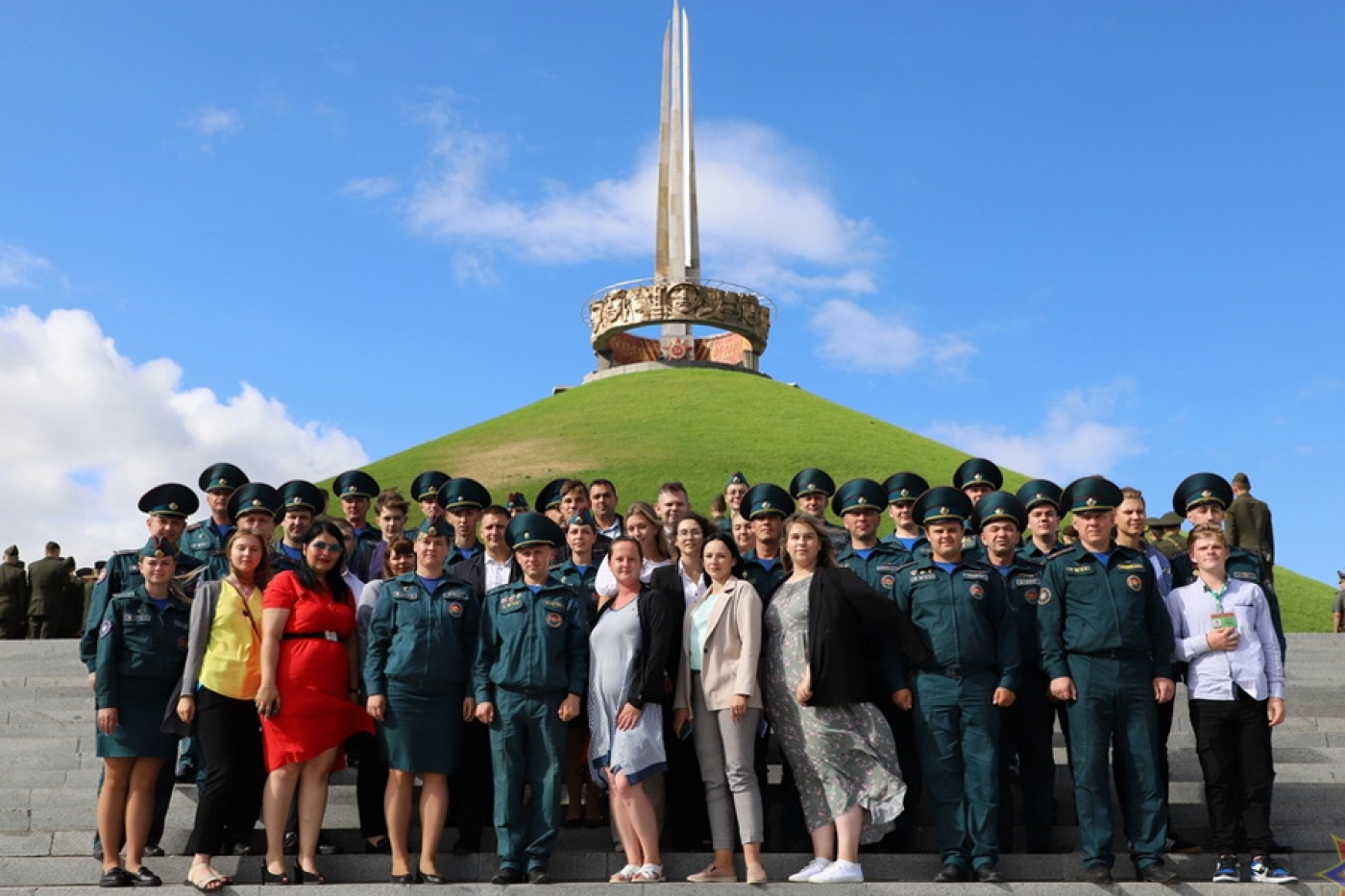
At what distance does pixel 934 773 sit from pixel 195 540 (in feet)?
17.8

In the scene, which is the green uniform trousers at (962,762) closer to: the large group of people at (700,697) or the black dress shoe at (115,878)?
the large group of people at (700,697)

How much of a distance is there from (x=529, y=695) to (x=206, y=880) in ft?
6.19

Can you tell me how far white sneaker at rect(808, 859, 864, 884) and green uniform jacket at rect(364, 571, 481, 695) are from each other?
218 centimetres

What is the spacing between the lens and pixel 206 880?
6.57 m

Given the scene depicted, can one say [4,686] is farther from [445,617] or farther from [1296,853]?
[1296,853]

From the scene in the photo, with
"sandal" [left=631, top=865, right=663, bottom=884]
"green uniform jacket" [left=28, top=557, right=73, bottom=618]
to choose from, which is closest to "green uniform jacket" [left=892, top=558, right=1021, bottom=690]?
"sandal" [left=631, top=865, right=663, bottom=884]

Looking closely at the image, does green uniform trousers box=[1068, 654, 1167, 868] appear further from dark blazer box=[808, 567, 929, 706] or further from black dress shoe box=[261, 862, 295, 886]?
black dress shoe box=[261, 862, 295, 886]

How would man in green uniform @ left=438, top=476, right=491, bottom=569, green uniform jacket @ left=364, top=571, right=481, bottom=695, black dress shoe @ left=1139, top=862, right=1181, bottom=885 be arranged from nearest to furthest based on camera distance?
1. black dress shoe @ left=1139, top=862, right=1181, bottom=885
2. green uniform jacket @ left=364, top=571, right=481, bottom=695
3. man in green uniform @ left=438, top=476, right=491, bottom=569

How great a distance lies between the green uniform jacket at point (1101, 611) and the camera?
696 centimetres

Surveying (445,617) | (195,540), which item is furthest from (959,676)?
(195,540)

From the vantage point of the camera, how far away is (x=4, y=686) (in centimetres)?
1103

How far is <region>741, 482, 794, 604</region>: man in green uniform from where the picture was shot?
750 cm

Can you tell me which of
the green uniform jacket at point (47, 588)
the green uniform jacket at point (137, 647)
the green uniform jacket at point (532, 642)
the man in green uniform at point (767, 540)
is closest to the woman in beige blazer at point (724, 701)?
the man in green uniform at point (767, 540)

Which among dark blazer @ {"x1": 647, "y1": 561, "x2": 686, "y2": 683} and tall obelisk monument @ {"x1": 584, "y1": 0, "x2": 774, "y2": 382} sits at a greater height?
tall obelisk monument @ {"x1": 584, "y1": 0, "x2": 774, "y2": 382}
